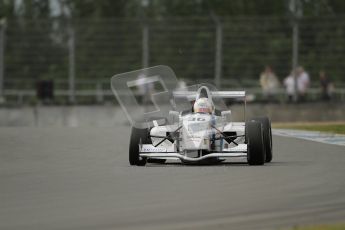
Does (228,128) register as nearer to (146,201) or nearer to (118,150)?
(118,150)

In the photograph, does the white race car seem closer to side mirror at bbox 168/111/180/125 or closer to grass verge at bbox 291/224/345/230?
side mirror at bbox 168/111/180/125

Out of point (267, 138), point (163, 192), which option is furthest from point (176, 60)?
point (163, 192)

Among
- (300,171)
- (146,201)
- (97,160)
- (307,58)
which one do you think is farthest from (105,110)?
(146,201)

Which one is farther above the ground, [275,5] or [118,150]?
[275,5]

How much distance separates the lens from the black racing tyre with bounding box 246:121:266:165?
1443cm

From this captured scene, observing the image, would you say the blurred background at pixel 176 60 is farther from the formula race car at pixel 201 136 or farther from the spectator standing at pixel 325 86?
the formula race car at pixel 201 136

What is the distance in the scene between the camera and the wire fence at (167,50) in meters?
32.5

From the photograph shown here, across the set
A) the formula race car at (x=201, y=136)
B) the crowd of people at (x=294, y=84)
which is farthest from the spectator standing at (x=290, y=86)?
the formula race car at (x=201, y=136)

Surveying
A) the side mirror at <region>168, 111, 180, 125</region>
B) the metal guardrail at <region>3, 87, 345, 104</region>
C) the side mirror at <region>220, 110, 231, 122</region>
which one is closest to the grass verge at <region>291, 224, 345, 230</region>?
the side mirror at <region>220, 110, 231, 122</region>

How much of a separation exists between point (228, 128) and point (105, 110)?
54.6 feet

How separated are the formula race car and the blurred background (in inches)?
617

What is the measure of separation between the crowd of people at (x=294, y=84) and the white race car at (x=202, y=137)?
16.7 metres

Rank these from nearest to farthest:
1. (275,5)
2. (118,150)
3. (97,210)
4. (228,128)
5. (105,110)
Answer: (97,210), (228,128), (118,150), (105,110), (275,5)

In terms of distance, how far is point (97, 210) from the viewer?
32.5 feet
